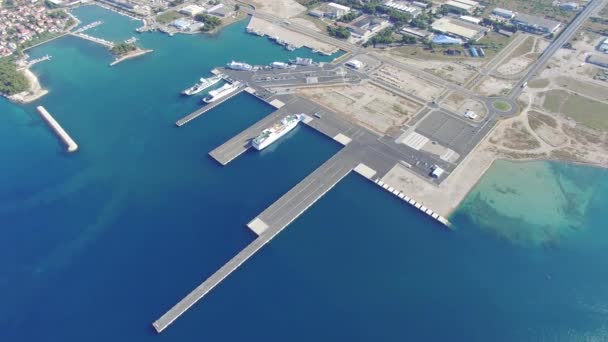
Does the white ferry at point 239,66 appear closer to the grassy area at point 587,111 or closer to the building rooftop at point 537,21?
the grassy area at point 587,111

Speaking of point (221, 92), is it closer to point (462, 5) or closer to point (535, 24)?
point (462, 5)

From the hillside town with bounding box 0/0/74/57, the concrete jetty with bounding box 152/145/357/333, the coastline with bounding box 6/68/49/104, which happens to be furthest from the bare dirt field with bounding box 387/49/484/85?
the hillside town with bounding box 0/0/74/57

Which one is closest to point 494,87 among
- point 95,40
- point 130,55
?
point 130,55

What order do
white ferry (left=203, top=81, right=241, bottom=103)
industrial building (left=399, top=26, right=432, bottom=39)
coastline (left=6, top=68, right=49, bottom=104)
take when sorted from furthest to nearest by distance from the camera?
industrial building (left=399, top=26, right=432, bottom=39) < coastline (left=6, top=68, right=49, bottom=104) < white ferry (left=203, top=81, right=241, bottom=103)

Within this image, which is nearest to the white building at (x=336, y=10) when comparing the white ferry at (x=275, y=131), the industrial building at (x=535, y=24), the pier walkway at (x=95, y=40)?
the industrial building at (x=535, y=24)

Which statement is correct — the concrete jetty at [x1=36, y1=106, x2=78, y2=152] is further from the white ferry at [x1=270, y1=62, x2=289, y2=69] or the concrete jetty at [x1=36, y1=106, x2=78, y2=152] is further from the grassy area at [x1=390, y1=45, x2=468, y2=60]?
the grassy area at [x1=390, y1=45, x2=468, y2=60]
